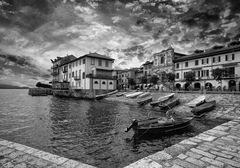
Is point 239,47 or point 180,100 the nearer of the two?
point 180,100

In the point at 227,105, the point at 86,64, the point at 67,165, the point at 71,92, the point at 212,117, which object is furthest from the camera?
the point at 71,92

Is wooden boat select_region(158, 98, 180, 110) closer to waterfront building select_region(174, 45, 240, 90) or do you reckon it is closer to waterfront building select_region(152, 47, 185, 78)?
waterfront building select_region(174, 45, 240, 90)

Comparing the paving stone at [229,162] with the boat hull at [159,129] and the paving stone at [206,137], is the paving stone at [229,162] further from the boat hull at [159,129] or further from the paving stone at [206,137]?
the boat hull at [159,129]

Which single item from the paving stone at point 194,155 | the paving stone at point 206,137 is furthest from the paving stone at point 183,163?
the paving stone at point 206,137

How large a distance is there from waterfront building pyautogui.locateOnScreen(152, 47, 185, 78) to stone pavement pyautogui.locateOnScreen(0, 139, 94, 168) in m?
47.9

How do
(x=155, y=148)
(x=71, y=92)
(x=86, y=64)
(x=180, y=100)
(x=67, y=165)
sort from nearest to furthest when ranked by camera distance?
(x=67, y=165) → (x=155, y=148) → (x=180, y=100) → (x=86, y=64) → (x=71, y=92)

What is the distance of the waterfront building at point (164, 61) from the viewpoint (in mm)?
49938

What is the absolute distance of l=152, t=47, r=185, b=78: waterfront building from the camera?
49.9 m

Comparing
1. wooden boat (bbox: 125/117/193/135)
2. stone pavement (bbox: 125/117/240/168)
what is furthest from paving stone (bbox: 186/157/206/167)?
wooden boat (bbox: 125/117/193/135)

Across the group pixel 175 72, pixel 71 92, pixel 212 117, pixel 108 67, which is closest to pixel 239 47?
pixel 175 72

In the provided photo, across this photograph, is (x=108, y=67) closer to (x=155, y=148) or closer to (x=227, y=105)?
(x=227, y=105)

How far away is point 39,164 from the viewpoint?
16.1ft

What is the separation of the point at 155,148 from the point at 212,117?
516 inches

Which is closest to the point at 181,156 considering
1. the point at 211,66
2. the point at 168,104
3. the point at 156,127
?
the point at 156,127
